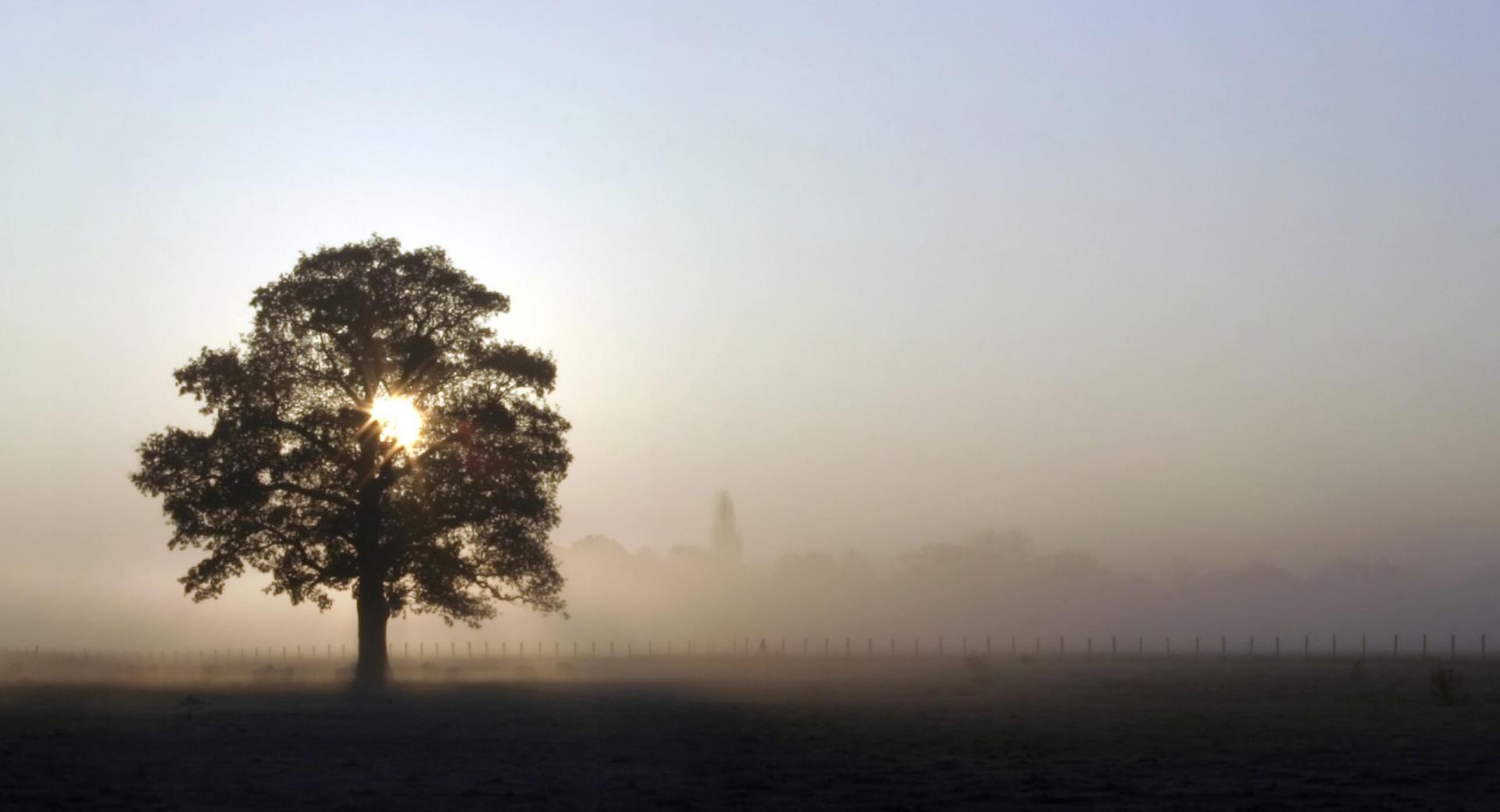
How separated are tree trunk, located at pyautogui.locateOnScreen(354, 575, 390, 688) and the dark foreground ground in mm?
3197

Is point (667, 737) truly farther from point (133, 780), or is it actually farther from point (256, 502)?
point (256, 502)

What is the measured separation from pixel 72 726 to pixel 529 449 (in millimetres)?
21557

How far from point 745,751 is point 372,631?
1043 inches

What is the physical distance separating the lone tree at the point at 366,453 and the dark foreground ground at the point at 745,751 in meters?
4.62

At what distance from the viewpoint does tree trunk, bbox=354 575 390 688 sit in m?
52.7

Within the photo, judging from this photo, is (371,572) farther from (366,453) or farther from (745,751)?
(745,751)

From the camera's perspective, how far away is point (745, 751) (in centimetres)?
3012

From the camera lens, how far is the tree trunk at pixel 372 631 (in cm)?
5269

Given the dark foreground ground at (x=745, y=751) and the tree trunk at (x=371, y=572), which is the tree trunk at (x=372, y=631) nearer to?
the tree trunk at (x=371, y=572)

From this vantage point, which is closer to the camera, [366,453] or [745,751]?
[745,751]

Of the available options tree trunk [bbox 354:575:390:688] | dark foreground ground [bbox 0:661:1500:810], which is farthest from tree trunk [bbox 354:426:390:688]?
dark foreground ground [bbox 0:661:1500:810]

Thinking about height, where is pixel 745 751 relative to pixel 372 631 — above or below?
below

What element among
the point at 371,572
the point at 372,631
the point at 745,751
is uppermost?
the point at 371,572

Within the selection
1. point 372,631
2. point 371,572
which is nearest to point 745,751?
point 371,572
